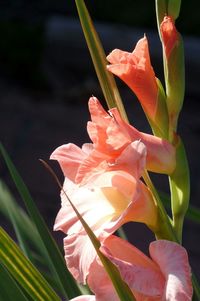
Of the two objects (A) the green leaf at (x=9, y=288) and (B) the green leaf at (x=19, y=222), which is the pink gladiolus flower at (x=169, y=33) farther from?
(B) the green leaf at (x=19, y=222)

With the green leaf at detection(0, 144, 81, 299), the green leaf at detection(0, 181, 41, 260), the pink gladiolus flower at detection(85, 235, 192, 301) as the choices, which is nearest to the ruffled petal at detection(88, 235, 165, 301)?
the pink gladiolus flower at detection(85, 235, 192, 301)

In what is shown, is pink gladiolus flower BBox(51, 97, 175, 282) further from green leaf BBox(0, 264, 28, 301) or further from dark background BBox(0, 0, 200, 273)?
dark background BBox(0, 0, 200, 273)

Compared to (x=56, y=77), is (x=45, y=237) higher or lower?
higher

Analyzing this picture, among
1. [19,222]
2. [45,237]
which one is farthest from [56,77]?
[45,237]

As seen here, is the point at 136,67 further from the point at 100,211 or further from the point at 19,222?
the point at 19,222

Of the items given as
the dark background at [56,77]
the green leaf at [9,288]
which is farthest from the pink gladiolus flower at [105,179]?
the dark background at [56,77]

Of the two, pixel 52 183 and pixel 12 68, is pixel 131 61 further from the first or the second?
pixel 12 68
